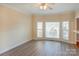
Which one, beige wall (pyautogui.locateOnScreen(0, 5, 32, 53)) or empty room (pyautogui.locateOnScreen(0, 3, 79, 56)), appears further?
beige wall (pyautogui.locateOnScreen(0, 5, 32, 53))

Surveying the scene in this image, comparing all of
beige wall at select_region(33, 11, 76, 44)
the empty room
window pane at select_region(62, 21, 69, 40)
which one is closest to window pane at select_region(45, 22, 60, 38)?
the empty room

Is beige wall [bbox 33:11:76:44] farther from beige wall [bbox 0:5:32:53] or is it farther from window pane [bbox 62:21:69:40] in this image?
beige wall [bbox 0:5:32:53]

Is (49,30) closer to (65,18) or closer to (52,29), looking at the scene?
(52,29)

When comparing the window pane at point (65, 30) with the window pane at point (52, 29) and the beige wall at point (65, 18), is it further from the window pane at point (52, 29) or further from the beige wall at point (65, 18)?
the window pane at point (52, 29)

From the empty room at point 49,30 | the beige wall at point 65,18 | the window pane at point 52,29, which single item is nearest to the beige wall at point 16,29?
the empty room at point 49,30

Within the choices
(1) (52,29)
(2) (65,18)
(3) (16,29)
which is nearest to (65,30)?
(2) (65,18)

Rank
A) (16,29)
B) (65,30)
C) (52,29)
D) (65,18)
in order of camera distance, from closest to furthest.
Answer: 1. (52,29)
2. (65,18)
3. (65,30)
4. (16,29)

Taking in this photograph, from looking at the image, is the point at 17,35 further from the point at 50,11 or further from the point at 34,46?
the point at 50,11

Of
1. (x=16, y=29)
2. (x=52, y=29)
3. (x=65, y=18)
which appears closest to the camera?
(x=52, y=29)

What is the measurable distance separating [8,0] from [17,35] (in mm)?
1590

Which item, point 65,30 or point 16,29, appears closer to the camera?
point 65,30

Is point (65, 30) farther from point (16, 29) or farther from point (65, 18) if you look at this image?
point (16, 29)

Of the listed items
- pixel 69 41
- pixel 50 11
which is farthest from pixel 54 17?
pixel 69 41

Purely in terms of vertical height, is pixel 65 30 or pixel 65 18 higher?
pixel 65 18
